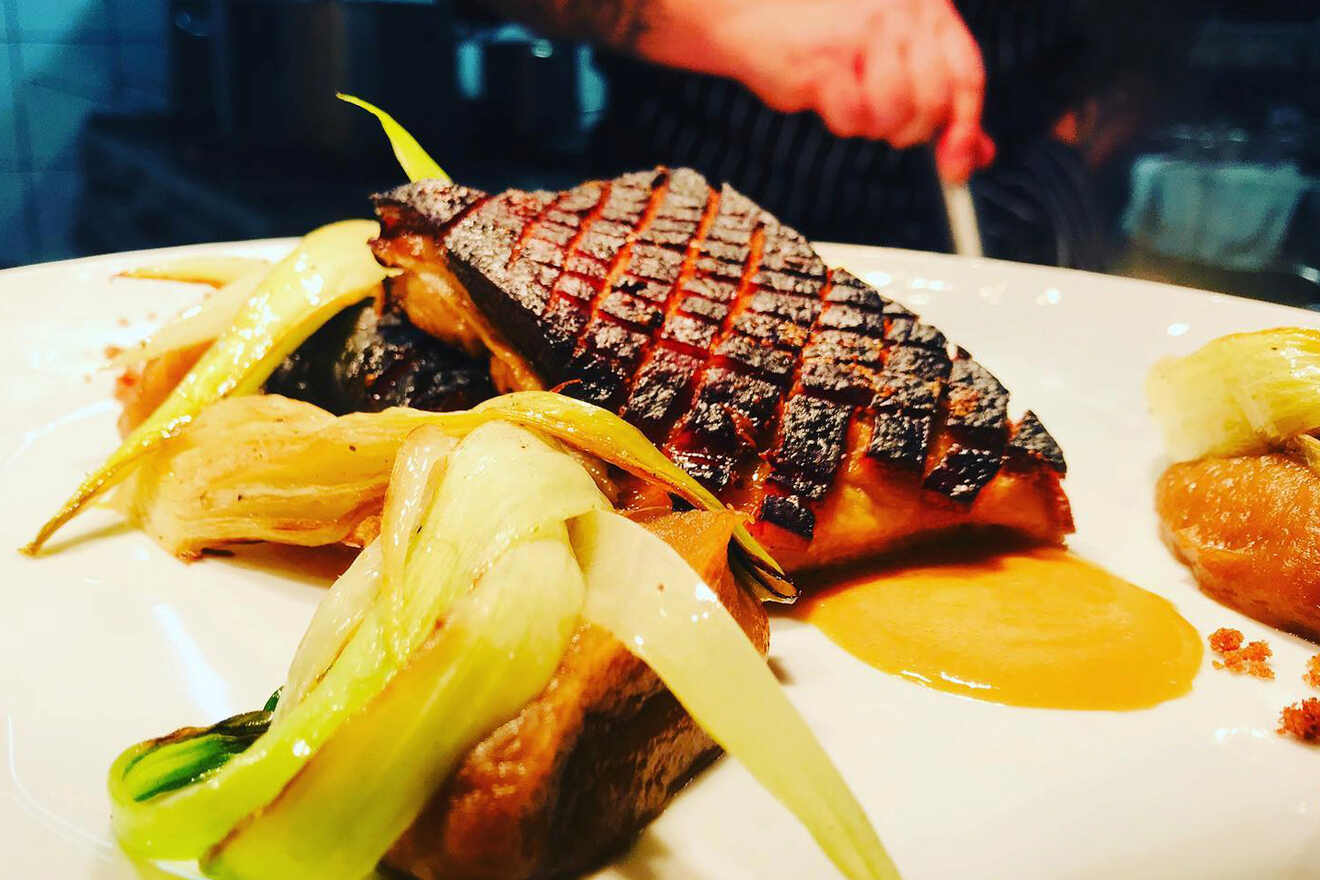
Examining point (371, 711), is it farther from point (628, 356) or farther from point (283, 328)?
point (283, 328)

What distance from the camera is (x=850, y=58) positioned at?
474cm

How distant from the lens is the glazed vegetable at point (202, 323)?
2.44 metres

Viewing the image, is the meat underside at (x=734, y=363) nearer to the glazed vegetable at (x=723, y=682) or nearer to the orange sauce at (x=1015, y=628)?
the orange sauce at (x=1015, y=628)

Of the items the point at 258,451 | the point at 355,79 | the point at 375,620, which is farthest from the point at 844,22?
the point at 375,620

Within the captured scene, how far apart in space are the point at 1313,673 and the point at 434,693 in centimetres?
162

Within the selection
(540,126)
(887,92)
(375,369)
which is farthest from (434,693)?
(540,126)

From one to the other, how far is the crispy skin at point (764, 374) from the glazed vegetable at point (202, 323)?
1.70 feet

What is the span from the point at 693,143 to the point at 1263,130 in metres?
3.32

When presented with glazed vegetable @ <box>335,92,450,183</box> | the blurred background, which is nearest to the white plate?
glazed vegetable @ <box>335,92,450,183</box>

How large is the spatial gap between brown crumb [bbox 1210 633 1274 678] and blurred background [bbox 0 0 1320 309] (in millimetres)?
3415

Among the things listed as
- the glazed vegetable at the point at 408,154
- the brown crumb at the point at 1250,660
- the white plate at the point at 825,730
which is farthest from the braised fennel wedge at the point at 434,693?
the glazed vegetable at the point at 408,154

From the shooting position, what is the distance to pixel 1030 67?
4945 millimetres

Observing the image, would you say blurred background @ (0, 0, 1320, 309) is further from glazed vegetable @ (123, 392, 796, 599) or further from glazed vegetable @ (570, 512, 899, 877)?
glazed vegetable @ (570, 512, 899, 877)

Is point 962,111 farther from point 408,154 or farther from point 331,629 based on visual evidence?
point 331,629
